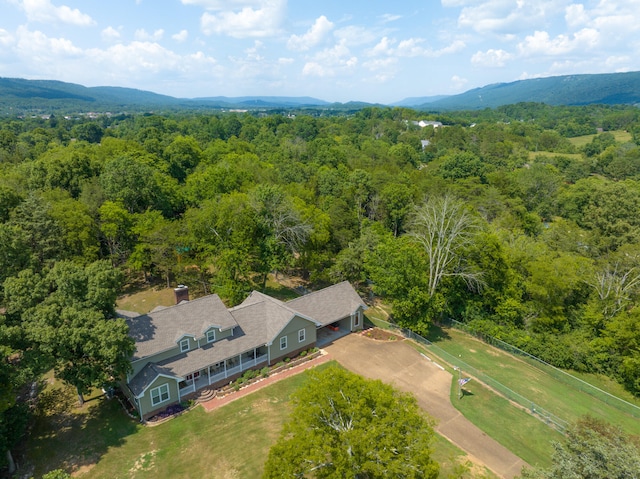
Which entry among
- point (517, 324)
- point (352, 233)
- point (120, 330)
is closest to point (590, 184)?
point (517, 324)

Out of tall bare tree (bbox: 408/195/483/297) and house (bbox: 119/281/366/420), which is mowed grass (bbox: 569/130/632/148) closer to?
tall bare tree (bbox: 408/195/483/297)

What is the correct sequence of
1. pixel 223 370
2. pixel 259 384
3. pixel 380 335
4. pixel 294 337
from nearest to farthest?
pixel 259 384
pixel 223 370
pixel 294 337
pixel 380 335

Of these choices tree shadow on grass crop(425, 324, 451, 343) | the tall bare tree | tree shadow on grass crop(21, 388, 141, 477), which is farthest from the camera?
the tall bare tree

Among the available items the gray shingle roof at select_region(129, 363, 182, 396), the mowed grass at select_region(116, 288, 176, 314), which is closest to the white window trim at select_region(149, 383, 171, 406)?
the gray shingle roof at select_region(129, 363, 182, 396)

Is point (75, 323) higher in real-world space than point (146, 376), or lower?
higher

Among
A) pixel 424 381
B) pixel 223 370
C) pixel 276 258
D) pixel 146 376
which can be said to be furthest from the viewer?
pixel 276 258

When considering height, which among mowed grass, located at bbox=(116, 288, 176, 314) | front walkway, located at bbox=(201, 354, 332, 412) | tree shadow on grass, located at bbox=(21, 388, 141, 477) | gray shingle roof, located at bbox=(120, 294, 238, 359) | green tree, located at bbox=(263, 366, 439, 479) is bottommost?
front walkway, located at bbox=(201, 354, 332, 412)

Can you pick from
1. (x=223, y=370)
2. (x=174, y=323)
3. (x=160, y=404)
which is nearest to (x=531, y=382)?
(x=223, y=370)

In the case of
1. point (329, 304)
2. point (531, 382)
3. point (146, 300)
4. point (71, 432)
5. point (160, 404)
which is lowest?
point (531, 382)

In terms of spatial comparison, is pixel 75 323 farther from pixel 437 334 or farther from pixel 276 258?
pixel 437 334
